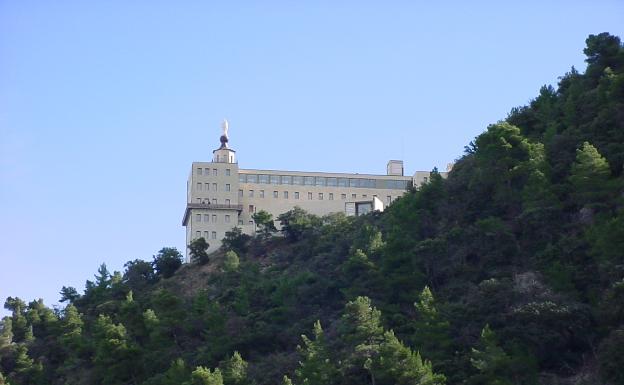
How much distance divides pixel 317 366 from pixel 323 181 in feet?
165

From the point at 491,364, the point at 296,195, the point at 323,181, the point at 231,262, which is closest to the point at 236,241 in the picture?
the point at 231,262

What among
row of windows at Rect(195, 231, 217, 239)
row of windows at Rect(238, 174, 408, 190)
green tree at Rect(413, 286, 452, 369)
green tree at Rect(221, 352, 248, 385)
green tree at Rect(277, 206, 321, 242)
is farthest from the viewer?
row of windows at Rect(238, 174, 408, 190)

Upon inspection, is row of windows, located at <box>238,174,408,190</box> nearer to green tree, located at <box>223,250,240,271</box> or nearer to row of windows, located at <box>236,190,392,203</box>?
row of windows, located at <box>236,190,392,203</box>

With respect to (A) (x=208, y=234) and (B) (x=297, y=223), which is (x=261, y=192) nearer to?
(A) (x=208, y=234)

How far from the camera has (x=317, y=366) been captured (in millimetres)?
44219

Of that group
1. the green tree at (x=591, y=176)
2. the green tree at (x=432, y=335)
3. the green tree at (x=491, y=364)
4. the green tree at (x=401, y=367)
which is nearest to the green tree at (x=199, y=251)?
the green tree at (x=432, y=335)

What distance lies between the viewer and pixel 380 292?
52625mm

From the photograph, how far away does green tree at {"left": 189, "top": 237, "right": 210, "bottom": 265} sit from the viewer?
79188 mm

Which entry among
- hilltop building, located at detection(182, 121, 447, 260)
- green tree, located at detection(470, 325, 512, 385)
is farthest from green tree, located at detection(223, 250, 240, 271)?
green tree, located at detection(470, 325, 512, 385)

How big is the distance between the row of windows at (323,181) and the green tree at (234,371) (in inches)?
1713

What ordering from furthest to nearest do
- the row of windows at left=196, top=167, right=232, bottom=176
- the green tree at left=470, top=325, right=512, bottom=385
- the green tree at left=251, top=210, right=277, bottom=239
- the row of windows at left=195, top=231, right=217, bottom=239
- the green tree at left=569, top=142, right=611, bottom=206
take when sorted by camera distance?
the row of windows at left=196, top=167, right=232, bottom=176
the row of windows at left=195, top=231, right=217, bottom=239
the green tree at left=251, top=210, right=277, bottom=239
the green tree at left=569, top=142, right=611, bottom=206
the green tree at left=470, top=325, right=512, bottom=385

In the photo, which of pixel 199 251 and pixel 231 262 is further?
pixel 199 251

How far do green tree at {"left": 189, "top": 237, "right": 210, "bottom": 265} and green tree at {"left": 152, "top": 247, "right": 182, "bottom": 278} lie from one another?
1.41m

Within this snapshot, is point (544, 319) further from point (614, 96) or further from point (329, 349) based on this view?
point (614, 96)
